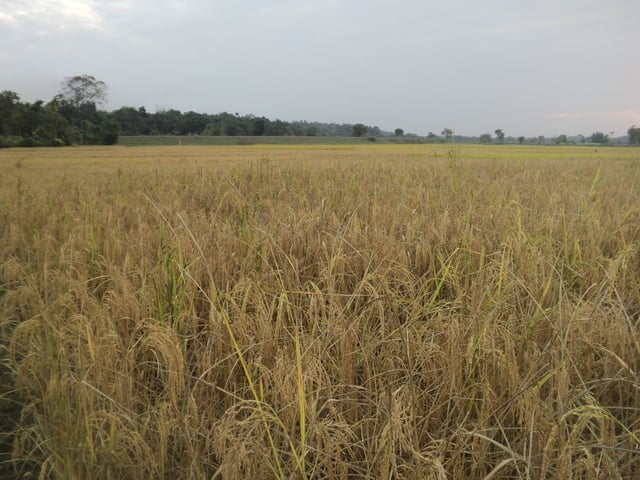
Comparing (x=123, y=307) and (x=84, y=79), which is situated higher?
(x=84, y=79)

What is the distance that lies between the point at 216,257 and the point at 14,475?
1133 millimetres

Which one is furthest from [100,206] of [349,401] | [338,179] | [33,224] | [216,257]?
[349,401]

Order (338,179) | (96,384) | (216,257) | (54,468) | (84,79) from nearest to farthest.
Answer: (54,468) → (96,384) → (216,257) → (338,179) → (84,79)

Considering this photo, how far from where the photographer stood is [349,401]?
1.08m

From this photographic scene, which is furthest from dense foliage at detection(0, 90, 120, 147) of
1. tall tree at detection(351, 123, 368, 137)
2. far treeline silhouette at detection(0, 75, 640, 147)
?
tall tree at detection(351, 123, 368, 137)

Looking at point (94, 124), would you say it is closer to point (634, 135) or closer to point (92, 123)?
point (92, 123)

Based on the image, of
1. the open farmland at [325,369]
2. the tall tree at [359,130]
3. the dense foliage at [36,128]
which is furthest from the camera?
the tall tree at [359,130]

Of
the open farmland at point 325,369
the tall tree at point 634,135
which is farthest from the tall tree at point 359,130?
the open farmland at point 325,369

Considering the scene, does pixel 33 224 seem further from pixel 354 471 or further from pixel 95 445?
pixel 354 471

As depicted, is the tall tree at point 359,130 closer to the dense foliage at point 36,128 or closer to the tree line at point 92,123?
the tree line at point 92,123

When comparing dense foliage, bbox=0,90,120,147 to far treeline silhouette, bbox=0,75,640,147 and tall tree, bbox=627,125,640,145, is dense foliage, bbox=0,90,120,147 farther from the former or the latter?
tall tree, bbox=627,125,640,145

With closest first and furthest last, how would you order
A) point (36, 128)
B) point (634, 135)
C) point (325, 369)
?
1. point (325, 369)
2. point (36, 128)
3. point (634, 135)

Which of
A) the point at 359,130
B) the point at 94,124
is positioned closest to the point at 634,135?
the point at 359,130

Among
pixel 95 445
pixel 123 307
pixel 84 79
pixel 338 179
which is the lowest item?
pixel 95 445
